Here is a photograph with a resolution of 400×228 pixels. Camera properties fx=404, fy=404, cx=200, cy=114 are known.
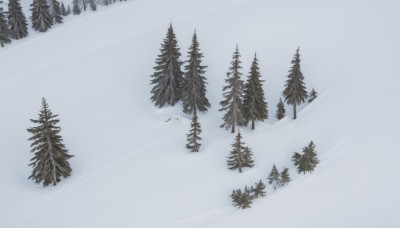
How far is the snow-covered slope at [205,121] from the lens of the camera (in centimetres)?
3516

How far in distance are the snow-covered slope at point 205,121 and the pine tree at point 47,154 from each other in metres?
1.39

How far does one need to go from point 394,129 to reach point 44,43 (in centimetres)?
5368

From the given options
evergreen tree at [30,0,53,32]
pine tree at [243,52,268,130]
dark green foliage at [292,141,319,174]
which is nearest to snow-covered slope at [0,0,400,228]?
dark green foliage at [292,141,319,174]

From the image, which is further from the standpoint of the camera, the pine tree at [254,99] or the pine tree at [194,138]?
the pine tree at [254,99]

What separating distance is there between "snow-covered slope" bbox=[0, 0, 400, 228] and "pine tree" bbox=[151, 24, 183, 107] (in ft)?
5.14

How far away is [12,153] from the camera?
43.2 meters

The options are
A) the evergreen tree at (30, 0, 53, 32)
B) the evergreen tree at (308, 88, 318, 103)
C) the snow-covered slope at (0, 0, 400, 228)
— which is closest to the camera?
the snow-covered slope at (0, 0, 400, 228)

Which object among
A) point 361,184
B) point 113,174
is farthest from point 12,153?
point 361,184

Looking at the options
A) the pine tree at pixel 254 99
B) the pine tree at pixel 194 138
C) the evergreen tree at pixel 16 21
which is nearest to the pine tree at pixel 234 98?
the pine tree at pixel 254 99

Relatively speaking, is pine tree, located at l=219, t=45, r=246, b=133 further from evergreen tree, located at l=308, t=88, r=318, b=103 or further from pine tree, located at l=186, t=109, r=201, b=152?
evergreen tree, located at l=308, t=88, r=318, b=103

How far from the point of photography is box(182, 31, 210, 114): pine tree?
46.4 m

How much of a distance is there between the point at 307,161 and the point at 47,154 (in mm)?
24292

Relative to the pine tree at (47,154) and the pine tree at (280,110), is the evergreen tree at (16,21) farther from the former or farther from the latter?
the pine tree at (280,110)

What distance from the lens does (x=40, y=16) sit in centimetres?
6894
